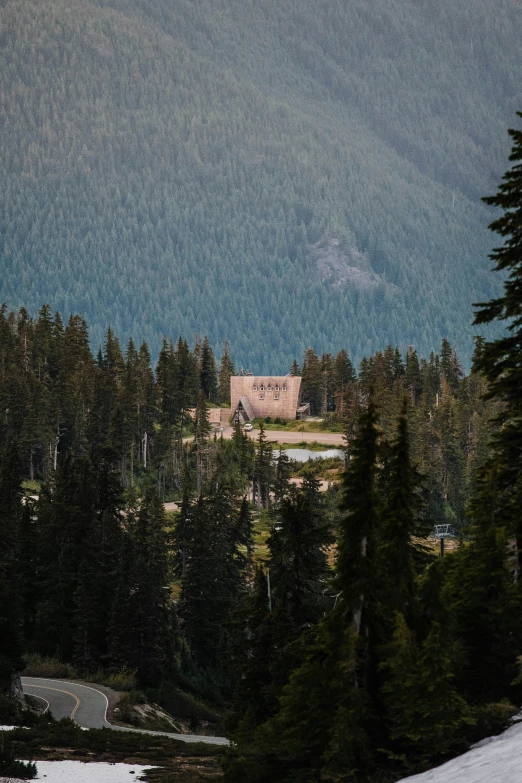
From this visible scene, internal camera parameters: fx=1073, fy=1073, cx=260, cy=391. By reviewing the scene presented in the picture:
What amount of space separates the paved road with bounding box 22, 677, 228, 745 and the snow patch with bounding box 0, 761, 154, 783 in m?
11.2

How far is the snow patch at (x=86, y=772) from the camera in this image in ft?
104

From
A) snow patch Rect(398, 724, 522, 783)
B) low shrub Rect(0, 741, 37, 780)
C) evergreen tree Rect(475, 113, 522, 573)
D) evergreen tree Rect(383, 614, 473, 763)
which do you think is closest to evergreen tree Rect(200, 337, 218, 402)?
low shrub Rect(0, 741, 37, 780)

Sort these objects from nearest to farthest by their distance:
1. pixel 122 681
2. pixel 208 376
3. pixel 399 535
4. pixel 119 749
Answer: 1. pixel 399 535
2. pixel 119 749
3. pixel 122 681
4. pixel 208 376

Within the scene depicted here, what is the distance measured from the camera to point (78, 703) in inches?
2073

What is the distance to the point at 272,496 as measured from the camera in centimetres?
12862

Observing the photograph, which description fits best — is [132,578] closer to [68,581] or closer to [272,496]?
[68,581]

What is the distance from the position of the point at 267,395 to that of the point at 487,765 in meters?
151

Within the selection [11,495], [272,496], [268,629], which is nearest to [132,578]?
[11,495]

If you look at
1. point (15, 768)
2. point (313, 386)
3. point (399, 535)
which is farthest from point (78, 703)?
point (313, 386)

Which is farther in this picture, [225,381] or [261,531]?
[225,381]

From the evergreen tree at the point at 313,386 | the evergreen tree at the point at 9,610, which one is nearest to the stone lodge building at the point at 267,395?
the evergreen tree at the point at 313,386

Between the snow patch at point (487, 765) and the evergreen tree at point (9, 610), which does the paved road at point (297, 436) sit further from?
the snow patch at point (487, 765)

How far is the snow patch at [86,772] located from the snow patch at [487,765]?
1421 centimetres

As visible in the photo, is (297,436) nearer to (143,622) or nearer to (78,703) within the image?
(143,622)
